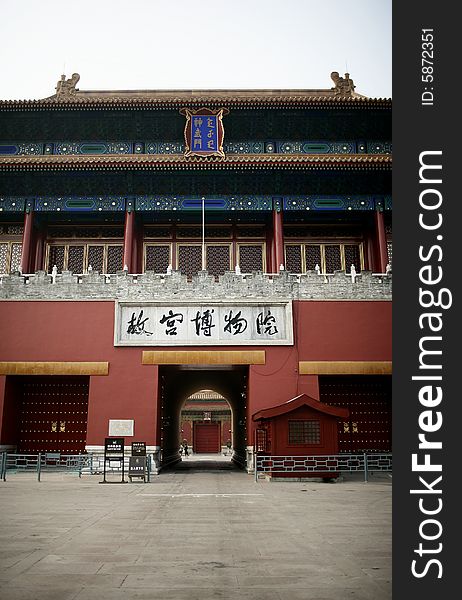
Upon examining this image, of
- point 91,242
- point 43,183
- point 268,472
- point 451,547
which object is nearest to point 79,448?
point 268,472

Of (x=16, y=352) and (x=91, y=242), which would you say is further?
(x=91, y=242)

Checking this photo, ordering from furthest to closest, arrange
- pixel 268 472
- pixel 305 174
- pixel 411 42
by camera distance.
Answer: pixel 305 174
pixel 268 472
pixel 411 42

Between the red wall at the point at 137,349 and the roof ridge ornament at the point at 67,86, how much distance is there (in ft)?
34.3

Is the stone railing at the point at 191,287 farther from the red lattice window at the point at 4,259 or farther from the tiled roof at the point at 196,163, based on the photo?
the tiled roof at the point at 196,163

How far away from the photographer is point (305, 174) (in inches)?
793

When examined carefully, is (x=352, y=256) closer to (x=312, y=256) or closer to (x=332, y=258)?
(x=332, y=258)

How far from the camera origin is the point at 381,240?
2031 cm

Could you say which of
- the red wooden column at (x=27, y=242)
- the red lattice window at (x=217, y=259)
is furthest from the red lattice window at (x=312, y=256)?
the red wooden column at (x=27, y=242)

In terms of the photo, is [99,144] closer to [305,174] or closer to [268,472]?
[305,174]

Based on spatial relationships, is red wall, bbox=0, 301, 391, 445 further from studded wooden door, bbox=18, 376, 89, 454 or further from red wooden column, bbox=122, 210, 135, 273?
red wooden column, bbox=122, 210, 135, 273

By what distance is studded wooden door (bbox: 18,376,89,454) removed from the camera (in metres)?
16.8

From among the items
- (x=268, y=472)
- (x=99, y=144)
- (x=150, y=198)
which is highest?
(x=99, y=144)

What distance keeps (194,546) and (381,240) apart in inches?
642

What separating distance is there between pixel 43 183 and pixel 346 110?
1175 cm
